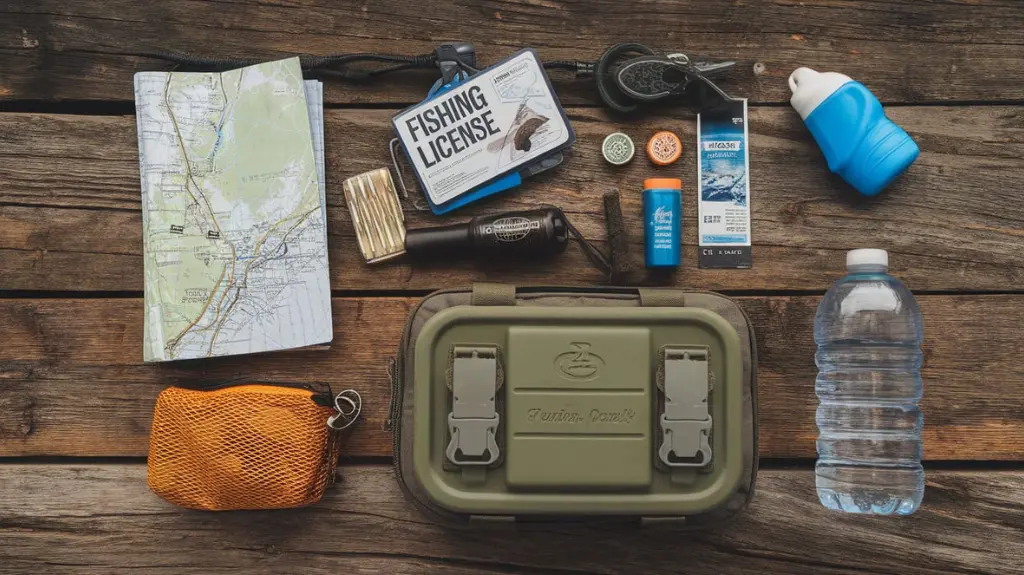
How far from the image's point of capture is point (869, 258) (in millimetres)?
1110

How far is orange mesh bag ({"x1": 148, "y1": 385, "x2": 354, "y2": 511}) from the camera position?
3.59 ft

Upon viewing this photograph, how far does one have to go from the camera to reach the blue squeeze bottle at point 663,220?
1159 mm

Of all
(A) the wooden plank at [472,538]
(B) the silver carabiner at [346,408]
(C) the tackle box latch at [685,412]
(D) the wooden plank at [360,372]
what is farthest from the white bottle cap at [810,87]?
(B) the silver carabiner at [346,408]

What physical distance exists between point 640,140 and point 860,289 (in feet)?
1.58

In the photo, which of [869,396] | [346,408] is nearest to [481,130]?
[346,408]

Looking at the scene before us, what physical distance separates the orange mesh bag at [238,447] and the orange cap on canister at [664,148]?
759mm

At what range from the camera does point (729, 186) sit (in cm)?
122

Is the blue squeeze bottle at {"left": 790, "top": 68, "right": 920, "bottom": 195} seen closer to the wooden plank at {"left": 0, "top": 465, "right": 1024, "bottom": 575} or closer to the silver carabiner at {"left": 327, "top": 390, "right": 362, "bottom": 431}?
the wooden plank at {"left": 0, "top": 465, "right": 1024, "bottom": 575}

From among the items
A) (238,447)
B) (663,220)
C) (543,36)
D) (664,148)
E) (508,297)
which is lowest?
(238,447)

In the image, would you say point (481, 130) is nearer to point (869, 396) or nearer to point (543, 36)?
point (543, 36)

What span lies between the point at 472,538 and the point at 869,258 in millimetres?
855

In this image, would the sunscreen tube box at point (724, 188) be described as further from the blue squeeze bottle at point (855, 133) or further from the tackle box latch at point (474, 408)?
the tackle box latch at point (474, 408)

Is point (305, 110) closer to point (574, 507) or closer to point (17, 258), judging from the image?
point (17, 258)

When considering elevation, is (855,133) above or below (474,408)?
above
